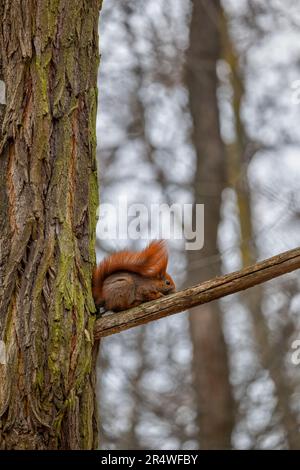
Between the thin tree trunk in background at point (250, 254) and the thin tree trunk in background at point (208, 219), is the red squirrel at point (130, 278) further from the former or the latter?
the thin tree trunk in background at point (250, 254)

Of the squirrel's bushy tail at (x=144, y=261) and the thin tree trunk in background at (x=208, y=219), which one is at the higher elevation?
the thin tree trunk in background at (x=208, y=219)

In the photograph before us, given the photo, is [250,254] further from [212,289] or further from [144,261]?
[212,289]

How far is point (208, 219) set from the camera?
7699 millimetres

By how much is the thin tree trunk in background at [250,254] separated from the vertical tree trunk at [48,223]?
410cm

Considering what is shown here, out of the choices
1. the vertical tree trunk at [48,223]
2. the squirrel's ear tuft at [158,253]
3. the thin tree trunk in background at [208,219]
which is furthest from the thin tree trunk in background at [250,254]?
the vertical tree trunk at [48,223]

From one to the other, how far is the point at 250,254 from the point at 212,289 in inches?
170

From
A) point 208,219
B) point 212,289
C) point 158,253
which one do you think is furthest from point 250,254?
point 212,289

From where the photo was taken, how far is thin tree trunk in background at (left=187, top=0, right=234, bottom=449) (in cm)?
680

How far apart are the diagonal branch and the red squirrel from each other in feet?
0.57

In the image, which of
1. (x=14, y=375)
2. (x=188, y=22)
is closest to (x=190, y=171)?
(x=188, y=22)

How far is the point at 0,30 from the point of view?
3.12 metres

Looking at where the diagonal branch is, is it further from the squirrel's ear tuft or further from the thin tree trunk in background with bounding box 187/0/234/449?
the thin tree trunk in background with bounding box 187/0/234/449

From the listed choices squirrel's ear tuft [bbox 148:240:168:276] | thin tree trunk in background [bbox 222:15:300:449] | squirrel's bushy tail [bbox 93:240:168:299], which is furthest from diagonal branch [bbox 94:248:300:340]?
thin tree trunk in background [bbox 222:15:300:449]

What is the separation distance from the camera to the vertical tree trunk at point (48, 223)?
2744 mm
